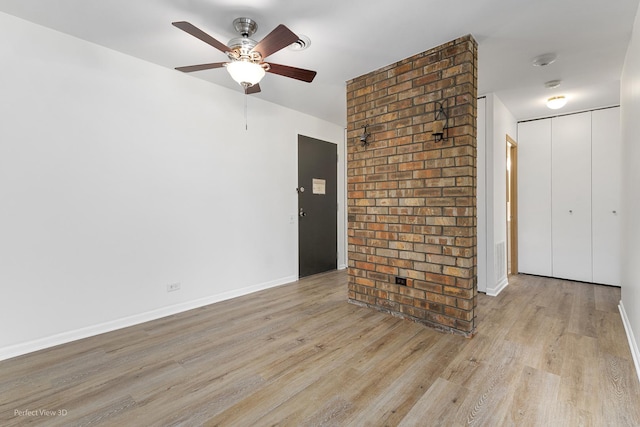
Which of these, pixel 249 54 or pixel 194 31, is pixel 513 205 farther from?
pixel 194 31

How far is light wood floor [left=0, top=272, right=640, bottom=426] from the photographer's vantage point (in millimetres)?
1604

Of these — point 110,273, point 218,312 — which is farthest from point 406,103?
point 110,273

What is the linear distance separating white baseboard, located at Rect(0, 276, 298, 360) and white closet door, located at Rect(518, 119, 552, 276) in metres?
4.10

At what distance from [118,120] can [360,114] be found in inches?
91.2

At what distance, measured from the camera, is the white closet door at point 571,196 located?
420cm

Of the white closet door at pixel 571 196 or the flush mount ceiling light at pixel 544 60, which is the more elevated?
the flush mount ceiling light at pixel 544 60

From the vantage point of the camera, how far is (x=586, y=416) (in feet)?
5.15

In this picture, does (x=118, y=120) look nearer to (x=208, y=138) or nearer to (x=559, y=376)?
(x=208, y=138)

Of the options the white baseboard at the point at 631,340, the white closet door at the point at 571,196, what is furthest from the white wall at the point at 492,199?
the white closet door at the point at 571,196

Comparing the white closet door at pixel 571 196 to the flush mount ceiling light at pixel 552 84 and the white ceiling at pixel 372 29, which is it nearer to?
the white ceiling at pixel 372 29

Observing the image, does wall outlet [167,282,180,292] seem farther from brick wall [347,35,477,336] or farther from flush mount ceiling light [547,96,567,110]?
flush mount ceiling light [547,96,567,110]

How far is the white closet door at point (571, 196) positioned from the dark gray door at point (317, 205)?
3256 mm

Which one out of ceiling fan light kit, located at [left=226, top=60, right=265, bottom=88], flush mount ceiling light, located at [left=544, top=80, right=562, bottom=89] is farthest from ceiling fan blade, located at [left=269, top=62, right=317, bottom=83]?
flush mount ceiling light, located at [left=544, top=80, right=562, bottom=89]

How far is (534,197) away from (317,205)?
331cm
